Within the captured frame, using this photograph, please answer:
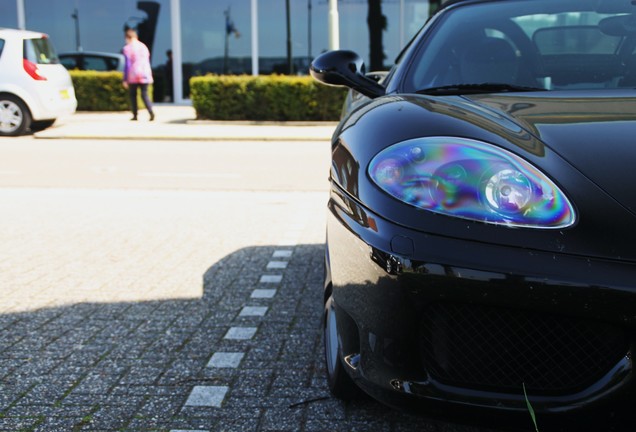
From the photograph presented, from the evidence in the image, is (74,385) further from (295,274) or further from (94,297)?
(295,274)

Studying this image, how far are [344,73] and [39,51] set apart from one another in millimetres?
12034

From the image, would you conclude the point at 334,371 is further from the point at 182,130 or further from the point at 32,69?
the point at 32,69

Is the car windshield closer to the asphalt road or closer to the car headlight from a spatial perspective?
the car headlight

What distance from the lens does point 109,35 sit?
23.3m

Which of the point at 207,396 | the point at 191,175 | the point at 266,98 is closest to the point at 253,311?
the point at 207,396

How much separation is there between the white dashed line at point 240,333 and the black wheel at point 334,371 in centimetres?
81

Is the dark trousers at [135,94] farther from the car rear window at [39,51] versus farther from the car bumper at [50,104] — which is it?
the car rear window at [39,51]

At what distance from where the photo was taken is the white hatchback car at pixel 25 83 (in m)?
13.2

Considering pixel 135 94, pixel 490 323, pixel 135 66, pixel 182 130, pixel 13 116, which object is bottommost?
pixel 182 130

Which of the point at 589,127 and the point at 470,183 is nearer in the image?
the point at 470,183

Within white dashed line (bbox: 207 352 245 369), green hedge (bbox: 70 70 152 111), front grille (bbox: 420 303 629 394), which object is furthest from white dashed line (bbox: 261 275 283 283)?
green hedge (bbox: 70 70 152 111)

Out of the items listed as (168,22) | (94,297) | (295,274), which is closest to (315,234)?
(295,274)

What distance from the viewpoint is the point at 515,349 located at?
1.78m

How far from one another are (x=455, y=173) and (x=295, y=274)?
106 inches
